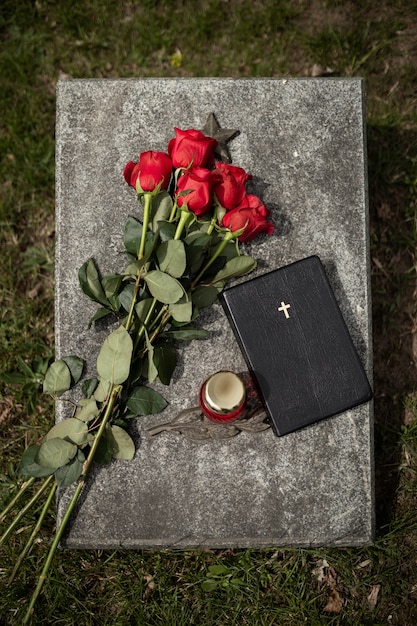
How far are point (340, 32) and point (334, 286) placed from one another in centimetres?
135

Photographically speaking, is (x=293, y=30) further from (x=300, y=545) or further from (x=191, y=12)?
(x=300, y=545)

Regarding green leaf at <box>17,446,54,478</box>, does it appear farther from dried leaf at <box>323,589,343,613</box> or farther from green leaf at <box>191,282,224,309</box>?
dried leaf at <box>323,589,343,613</box>

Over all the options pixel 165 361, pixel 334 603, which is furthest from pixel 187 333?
pixel 334 603

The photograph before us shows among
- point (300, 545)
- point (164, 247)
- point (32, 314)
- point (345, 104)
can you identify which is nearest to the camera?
point (164, 247)

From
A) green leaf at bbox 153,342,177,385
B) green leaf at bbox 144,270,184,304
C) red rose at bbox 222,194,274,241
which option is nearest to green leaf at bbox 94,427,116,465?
green leaf at bbox 153,342,177,385

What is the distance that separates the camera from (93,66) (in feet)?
7.83

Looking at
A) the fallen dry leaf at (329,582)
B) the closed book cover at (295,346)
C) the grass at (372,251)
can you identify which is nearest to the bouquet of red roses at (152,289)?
the closed book cover at (295,346)

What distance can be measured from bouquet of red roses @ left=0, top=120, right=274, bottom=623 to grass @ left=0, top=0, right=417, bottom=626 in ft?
2.07

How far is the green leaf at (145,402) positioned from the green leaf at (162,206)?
17.3 inches

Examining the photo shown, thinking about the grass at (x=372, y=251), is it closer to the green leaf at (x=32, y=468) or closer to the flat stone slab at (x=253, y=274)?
the flat stone slab at (x=253, y=274)

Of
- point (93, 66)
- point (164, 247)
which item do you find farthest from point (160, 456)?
point (93, 66)

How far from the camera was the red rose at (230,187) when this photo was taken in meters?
1.34

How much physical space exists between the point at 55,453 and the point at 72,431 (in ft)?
0.23

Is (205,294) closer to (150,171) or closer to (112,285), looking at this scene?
(112,285)
